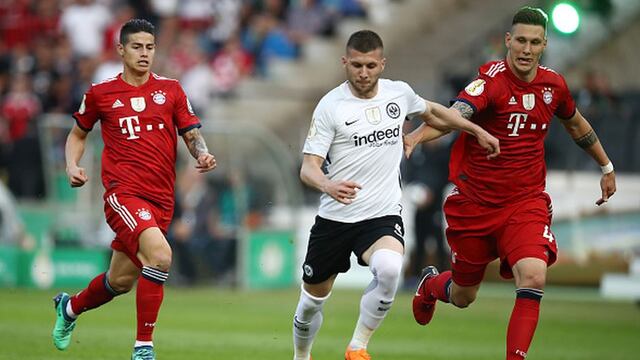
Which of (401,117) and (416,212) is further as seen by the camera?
(416,212)

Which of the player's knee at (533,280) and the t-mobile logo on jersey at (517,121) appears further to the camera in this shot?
the t-mobile logo on jersey at (517,121)

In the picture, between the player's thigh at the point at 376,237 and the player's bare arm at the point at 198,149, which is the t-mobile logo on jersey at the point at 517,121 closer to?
the player's thigh at the point at 376,237

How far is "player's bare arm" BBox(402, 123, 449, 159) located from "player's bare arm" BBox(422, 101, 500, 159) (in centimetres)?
5

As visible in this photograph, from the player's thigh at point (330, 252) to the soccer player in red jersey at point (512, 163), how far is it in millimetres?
841

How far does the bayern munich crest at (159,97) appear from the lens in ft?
38.0

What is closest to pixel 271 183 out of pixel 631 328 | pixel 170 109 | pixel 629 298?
pixel 629 298

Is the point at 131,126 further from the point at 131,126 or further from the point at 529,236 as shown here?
the point at 529,236

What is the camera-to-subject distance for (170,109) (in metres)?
11.6

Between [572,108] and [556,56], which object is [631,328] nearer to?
[572,108]

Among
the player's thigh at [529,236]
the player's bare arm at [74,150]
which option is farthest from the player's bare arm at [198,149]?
the player's thigh at [529,236]

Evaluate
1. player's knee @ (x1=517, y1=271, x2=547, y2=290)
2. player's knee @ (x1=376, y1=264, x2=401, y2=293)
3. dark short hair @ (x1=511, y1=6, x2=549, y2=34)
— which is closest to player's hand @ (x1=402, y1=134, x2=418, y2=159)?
player's knee @ (x1=376, y1=264, x2=401, y2=293)

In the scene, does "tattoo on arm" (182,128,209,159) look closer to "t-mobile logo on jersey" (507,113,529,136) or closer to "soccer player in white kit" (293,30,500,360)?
"soccer player in white kit" (293,30,500,360)

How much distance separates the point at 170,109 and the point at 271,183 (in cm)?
1250

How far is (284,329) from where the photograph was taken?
1633 centimetres
